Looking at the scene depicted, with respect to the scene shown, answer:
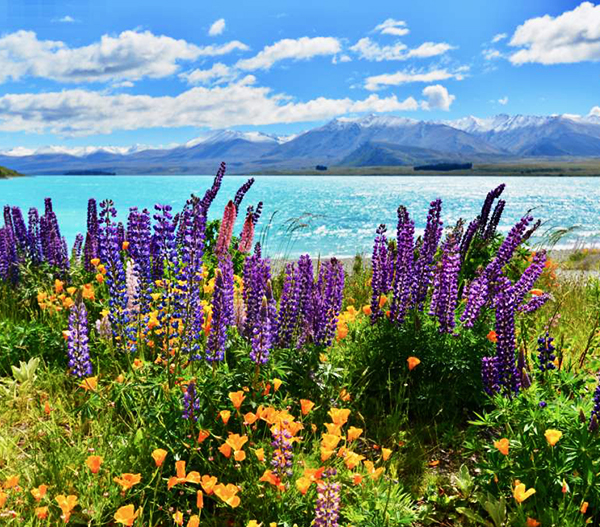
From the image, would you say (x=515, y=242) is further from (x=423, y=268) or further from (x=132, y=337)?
(x=132, y=337)

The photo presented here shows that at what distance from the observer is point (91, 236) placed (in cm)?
660

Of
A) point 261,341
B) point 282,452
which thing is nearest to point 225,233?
point 261,341

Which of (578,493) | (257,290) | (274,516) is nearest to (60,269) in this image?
(257,290)

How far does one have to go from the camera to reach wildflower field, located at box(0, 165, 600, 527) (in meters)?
2.88

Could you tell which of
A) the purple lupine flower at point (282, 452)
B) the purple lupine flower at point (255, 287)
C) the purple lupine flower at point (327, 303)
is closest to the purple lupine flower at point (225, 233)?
the purple lupine flower at point (255, 287)

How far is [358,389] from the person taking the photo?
435cm

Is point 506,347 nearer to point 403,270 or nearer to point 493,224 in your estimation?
point 403,270

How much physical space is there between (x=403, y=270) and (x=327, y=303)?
33.9 inches

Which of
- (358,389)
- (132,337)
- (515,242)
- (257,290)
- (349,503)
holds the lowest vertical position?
(349,503)

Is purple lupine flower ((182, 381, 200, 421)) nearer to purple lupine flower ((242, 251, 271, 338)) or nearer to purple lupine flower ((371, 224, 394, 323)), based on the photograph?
purple lupine flower ((242, 251, 271, 338))

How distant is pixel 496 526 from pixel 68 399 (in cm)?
387

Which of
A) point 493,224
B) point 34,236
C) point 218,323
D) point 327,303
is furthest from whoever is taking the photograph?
point 34,236

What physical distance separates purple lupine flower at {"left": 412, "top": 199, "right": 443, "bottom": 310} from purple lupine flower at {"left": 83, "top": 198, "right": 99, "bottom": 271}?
4.34 meters

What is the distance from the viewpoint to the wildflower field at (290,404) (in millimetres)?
2885
